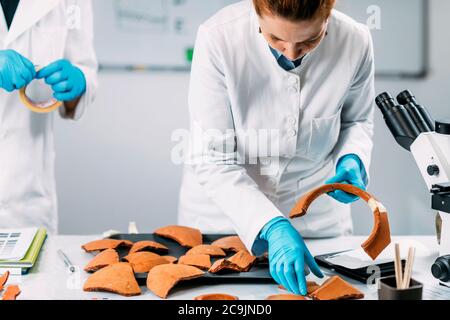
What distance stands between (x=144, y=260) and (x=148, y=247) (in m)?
0.13

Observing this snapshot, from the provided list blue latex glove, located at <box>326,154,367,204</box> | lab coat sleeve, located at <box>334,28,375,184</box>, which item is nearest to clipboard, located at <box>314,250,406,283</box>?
blue latex glove, located at <box>326,154,367,204</box>

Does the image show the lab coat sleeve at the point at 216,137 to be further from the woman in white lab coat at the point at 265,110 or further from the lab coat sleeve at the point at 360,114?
the lab coat sleeve at the point at 360,114

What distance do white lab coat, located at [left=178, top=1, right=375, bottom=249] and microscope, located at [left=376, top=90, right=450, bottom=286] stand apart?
199 millimetres

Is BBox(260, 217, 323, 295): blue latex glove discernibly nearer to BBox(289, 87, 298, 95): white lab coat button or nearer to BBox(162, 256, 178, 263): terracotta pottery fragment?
BBox(162, 256, 178, 263): terracotta pottery fragment

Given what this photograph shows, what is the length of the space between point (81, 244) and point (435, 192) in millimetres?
841

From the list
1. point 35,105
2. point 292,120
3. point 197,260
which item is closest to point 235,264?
point 197,260

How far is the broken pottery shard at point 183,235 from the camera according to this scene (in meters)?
1.52

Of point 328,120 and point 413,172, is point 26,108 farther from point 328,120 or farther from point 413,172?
point 413,172

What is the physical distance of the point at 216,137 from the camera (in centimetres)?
149

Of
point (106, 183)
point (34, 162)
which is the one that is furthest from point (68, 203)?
point (34, 162)

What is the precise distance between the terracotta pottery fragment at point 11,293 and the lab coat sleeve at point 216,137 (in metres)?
0.47

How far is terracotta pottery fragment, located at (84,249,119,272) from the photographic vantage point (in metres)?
1.34

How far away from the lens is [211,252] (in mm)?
1428

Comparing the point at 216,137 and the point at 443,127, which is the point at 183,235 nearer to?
the point at 216,137
